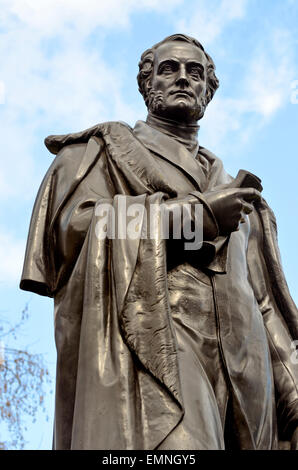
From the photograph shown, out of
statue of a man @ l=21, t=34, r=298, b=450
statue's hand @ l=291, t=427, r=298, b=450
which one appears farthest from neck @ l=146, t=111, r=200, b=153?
statue's hand @ l=291, t=427, r=298, b=450

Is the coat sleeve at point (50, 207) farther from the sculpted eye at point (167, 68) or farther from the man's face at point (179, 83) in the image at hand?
the sculpted eye at point (167, 68)

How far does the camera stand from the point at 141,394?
18.5ft

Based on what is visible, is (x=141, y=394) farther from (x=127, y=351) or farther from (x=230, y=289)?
(x=230, y=289)

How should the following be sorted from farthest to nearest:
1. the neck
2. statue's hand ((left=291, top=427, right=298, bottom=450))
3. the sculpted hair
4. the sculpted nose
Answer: the sculpted hair
the neck
the sculpted nose
statue's hand ((left=291, top=427, right=298, bottom=450))

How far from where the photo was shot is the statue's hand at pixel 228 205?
20.6 feet

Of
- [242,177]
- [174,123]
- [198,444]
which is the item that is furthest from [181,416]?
[174,123]

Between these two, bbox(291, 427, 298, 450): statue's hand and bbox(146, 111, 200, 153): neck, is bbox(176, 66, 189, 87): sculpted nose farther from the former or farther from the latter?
bbox(291, 427, 298, 450): statue's hand

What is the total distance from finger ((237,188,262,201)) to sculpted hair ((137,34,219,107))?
106 cm

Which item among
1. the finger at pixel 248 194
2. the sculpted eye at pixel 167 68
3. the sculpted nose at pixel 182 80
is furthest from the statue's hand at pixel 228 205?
the sculpted eye at pixel 167 68

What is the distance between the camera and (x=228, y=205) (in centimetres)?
629

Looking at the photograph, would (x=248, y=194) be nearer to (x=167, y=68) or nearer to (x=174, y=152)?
(x=174, y=152)

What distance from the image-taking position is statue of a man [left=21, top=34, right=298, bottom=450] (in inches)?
222

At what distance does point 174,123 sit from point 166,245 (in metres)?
1.16

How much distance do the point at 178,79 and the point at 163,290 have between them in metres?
1.60
